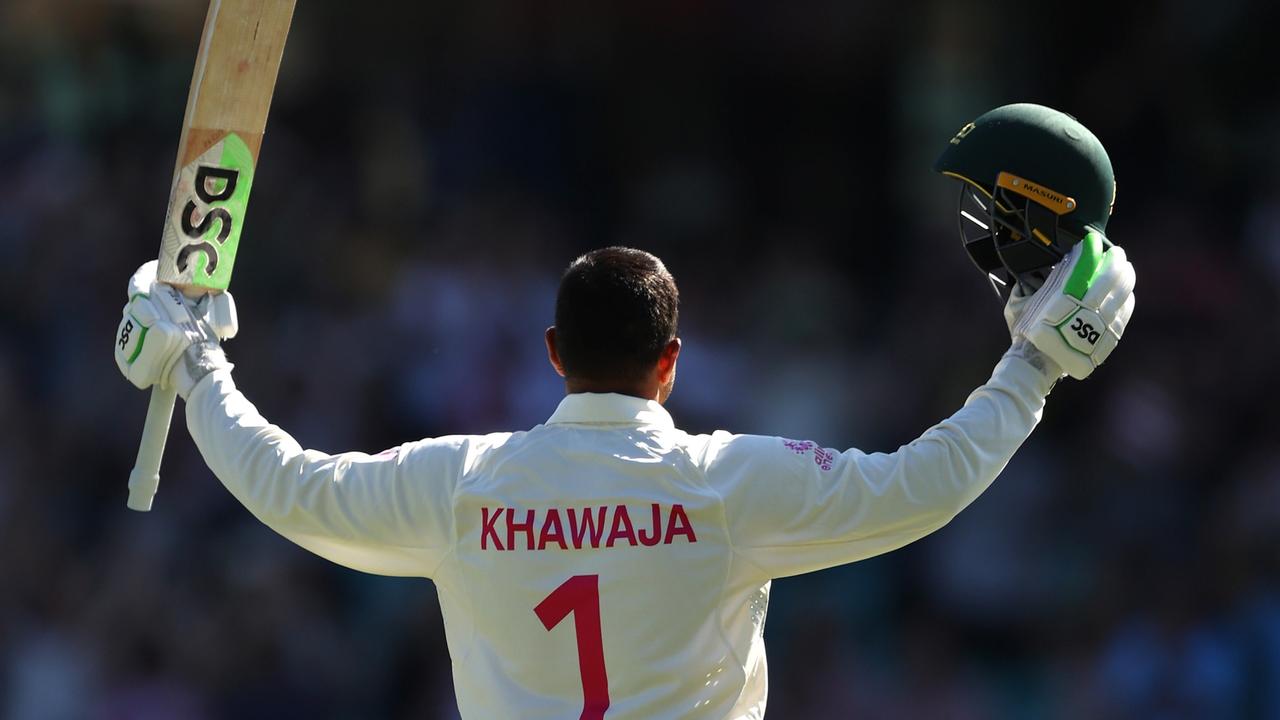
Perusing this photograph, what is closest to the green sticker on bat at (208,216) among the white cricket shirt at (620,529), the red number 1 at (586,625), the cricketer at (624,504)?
the cricketer at (624,504)

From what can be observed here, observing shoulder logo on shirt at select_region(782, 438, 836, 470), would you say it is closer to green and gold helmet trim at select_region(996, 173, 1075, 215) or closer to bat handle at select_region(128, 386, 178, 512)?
green and gold helmet trim at select_region(996, 173, 1075, 215)

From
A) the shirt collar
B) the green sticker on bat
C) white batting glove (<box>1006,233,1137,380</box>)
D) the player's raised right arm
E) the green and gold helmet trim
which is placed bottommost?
the player's raised right arm

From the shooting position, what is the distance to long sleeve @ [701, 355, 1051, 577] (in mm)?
2641

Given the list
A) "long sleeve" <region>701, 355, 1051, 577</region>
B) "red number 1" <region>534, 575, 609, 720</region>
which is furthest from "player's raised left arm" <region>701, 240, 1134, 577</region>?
"red number 1" <region>534, 575, 609, 720</region>

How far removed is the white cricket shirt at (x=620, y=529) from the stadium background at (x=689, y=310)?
379 cm

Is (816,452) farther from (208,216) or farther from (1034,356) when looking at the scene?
(208,216)

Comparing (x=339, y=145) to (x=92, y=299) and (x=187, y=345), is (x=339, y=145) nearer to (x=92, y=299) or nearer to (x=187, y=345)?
(x=92, y=299)

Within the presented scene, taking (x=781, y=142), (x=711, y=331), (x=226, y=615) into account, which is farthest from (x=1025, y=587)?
(x=226, y=615)

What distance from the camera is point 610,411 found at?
2709mm

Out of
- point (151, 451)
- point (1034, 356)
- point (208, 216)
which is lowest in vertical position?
point (151, 451)

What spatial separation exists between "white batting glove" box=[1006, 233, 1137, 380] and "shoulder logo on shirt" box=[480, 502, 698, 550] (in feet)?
2.28

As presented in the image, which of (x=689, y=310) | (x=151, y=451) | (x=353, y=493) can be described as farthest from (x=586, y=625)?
(x=689, y=310)

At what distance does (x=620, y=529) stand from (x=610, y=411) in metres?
0.20

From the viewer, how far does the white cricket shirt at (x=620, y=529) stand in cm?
261
